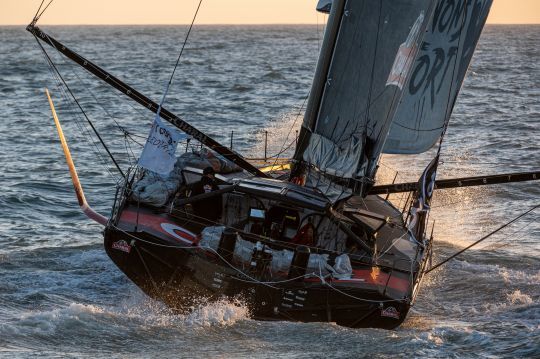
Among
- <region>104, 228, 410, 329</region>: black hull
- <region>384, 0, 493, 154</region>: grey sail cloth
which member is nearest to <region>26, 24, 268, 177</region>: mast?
<region>104, 228, 410, 329</region>: black hull

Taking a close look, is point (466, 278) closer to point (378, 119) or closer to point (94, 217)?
point (378, 119)

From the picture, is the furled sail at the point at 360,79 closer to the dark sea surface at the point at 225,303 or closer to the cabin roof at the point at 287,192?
the cabin roof at the point at 287,192

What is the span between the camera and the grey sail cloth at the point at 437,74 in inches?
727

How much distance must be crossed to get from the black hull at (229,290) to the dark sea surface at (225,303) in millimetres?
192

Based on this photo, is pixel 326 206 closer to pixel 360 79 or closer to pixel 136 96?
pixel 360 79

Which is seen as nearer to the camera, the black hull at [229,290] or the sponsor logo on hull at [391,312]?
the sponsor logo on hull at [391,312]

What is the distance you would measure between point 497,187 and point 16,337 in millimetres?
15357

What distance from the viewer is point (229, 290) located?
14766 millimetres

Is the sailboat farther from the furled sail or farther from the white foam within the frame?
the white foam

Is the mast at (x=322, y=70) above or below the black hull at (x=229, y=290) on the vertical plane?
above

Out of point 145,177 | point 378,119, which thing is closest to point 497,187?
point 378,119

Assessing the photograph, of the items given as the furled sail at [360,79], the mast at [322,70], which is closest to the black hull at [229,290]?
the furled sail at [360,79]

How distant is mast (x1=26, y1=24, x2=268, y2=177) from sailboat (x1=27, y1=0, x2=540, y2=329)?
0.03 meters

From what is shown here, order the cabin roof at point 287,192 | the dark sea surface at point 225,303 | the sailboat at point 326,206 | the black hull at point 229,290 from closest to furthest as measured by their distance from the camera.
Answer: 1. the dark sea surface at point 225,303
2. the black hull at point 229,290
3. the sailboat at point 326,206
4. the cabin roof at point 287,192
